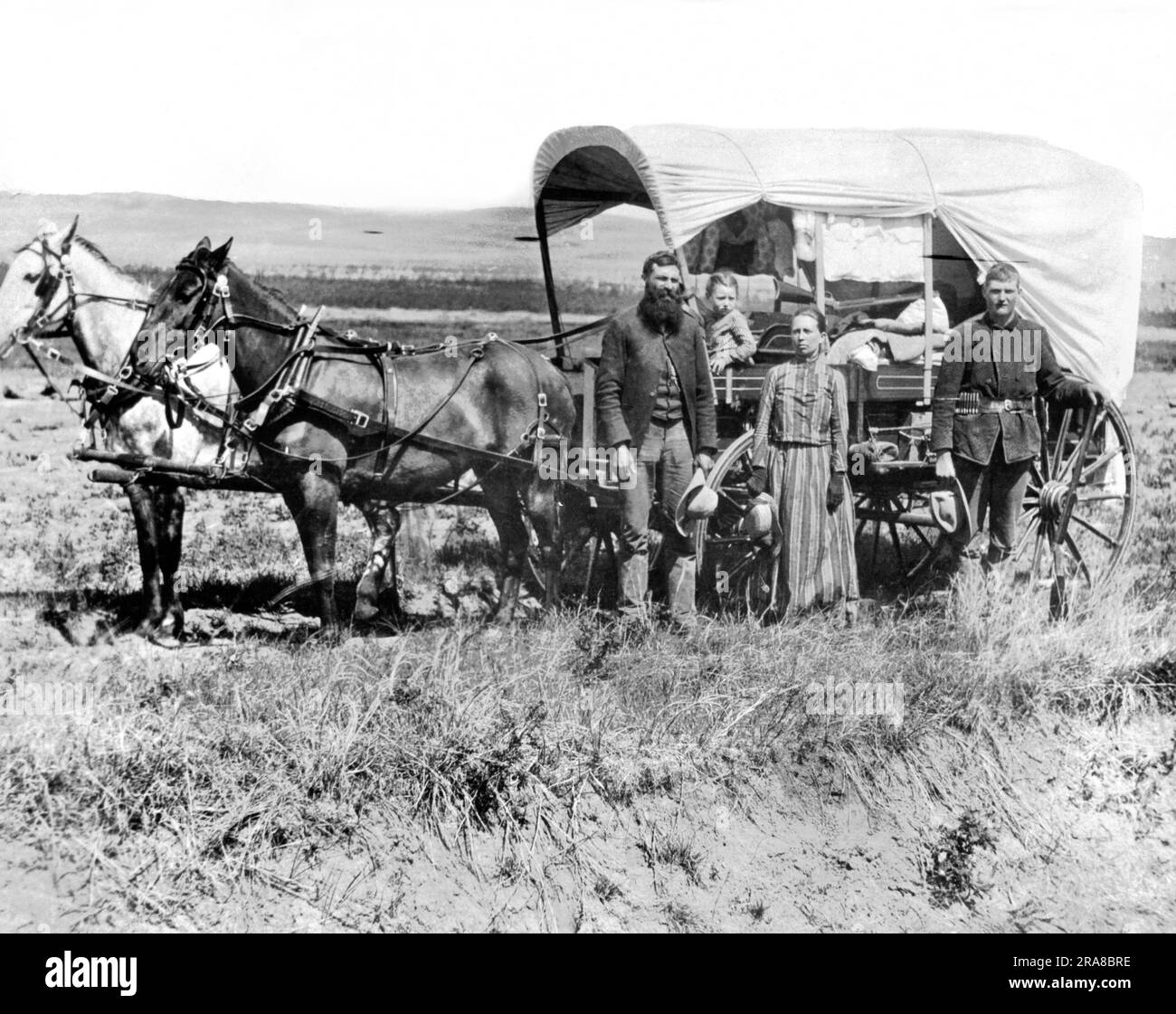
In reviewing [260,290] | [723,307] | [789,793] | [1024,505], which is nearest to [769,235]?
[723,307]

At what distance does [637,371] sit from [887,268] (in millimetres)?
1812

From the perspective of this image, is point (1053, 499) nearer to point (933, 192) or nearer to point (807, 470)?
point (807, 470)

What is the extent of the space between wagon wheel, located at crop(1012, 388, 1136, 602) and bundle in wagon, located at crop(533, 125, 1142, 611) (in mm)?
14

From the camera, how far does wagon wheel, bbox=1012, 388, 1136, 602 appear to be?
7438 mm

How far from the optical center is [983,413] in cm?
701

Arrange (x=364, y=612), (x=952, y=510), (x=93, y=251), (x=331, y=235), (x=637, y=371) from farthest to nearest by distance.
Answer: (x=331, y=235), (x=364, y=612), (x=952, y=510), (x=637, y=371), (x=93, y=251)

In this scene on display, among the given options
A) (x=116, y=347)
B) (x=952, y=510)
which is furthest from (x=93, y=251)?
(x=952, y=510)

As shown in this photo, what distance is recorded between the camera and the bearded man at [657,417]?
6.50 meters

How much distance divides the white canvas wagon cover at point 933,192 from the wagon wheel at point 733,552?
1.39m

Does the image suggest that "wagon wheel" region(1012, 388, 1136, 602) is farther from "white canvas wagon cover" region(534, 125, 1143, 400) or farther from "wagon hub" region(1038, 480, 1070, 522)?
"white canvas wagon cover" region(534, 125, 1143, 400)

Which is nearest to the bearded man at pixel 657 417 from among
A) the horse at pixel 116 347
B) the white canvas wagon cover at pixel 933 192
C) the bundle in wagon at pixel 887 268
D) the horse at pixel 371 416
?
the bundle in wagon at pixel 887 268

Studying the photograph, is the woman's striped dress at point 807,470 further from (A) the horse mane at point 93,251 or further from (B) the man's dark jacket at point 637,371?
(A) the horse mane at point 93,251

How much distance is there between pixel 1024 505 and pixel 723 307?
90.1 inches
